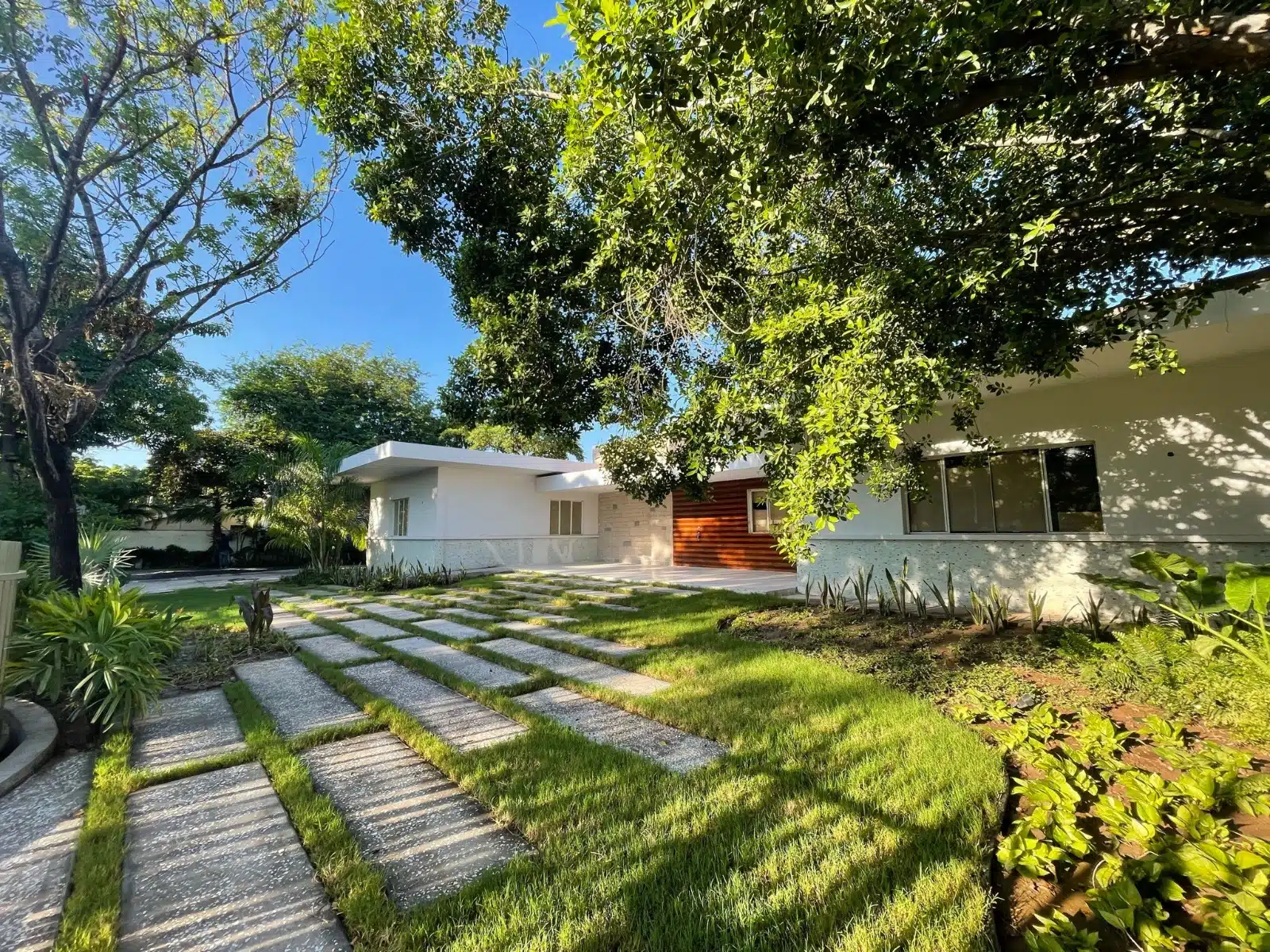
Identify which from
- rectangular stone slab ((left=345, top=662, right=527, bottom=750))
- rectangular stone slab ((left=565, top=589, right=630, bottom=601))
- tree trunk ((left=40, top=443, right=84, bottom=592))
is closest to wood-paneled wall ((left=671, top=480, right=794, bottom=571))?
rectangular stone slab ((left=565, top=589, right=630, bottom=601))

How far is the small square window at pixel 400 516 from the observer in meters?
15.9

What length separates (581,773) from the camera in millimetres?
2791

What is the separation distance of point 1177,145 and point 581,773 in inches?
215

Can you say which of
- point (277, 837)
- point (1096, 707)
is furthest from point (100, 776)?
point (1096, 707)

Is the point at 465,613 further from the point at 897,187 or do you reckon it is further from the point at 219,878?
the point at 897,187

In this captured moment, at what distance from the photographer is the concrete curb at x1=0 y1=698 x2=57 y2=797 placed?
2938mm

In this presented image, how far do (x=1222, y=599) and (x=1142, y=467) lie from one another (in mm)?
3384

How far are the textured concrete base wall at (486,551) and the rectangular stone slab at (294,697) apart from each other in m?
8.80

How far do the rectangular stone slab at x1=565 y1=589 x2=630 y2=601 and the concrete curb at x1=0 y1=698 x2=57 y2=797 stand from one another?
20.9 feet

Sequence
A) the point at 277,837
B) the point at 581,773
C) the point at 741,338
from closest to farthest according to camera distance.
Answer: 1. the point at 277,837
2. the point at 581,773
3. the point at 741,338

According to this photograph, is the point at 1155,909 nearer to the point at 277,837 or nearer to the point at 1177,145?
the point at 277,837

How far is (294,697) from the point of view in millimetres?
4352

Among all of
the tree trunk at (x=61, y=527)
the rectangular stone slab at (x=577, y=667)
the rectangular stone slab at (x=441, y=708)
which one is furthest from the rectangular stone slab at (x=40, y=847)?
the rectangular stone slab at (x=577, y=667)

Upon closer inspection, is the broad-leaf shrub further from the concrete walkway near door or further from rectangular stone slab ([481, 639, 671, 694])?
the concrete walkway near door
